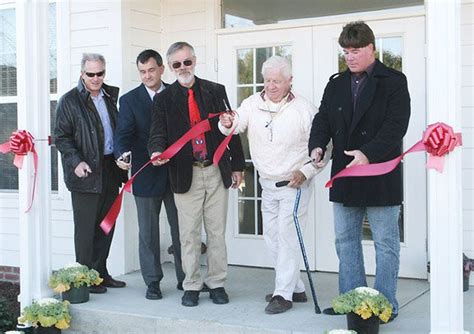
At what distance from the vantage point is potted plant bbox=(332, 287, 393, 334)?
3.79 meters

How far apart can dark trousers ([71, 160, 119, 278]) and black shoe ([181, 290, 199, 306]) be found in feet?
2.77

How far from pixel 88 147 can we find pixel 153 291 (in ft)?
3.56

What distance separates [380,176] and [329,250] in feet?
5.89

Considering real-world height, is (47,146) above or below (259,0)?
below

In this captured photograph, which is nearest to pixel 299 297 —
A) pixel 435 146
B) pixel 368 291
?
pixel 368 291

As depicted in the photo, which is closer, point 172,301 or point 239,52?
point 172,301

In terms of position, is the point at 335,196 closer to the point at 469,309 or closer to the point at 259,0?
the point at 469,309

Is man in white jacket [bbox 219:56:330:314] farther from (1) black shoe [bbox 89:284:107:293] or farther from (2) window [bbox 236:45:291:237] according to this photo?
(2) window [bbox 236:45:291:237]

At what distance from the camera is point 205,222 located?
4680 mm

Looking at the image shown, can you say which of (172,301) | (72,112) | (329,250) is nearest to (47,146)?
(72,112)

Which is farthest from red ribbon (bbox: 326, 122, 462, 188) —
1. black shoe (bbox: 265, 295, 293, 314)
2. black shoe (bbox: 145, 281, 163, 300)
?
black shoe (bbox: 145, 281, 163, 300)

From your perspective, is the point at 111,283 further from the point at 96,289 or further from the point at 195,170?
the point at 195,170

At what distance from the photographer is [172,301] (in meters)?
4.80

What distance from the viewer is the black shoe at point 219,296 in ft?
15.3
